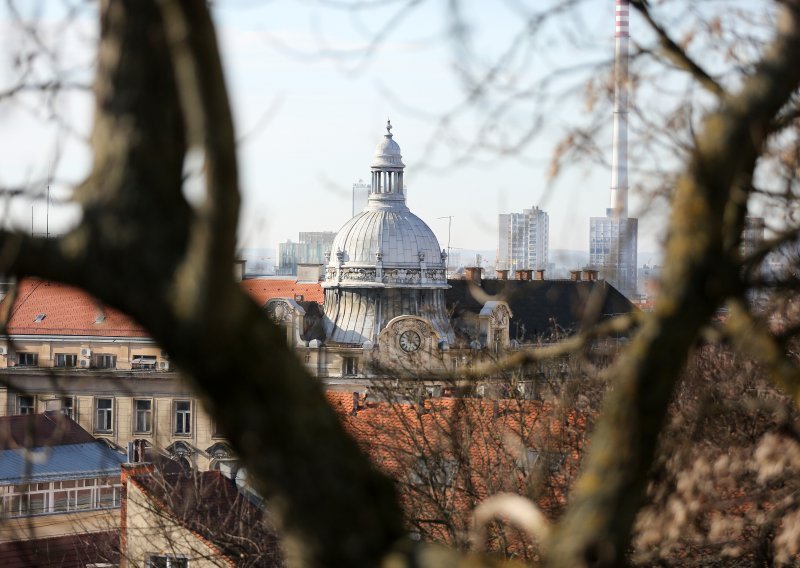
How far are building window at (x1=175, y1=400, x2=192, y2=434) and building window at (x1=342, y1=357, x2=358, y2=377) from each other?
26.5 feet

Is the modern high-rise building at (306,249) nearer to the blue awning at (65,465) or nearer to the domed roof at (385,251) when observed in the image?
the domed roof at (385,251)

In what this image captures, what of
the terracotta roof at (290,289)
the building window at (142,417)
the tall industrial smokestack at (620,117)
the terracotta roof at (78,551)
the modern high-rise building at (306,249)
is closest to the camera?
the tall industrial smokestack at (620,117)

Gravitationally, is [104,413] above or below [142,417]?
above

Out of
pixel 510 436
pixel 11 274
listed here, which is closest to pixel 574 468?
pixel 510 436

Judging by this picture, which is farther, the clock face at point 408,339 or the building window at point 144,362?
the clock face at point 408,339

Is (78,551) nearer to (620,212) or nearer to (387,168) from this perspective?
(620,212)

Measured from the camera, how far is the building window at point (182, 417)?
1850 inches

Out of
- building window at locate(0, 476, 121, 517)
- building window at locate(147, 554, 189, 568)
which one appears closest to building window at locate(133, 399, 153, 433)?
building window at locate(0, 476, 121, 517)

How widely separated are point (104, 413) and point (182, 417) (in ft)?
9.42

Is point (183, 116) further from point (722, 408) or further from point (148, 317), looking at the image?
point (722, 408)

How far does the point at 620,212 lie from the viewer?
5918mm

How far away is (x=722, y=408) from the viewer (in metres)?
6.44

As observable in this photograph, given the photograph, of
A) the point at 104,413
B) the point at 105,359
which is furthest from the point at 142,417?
the point at 105,359

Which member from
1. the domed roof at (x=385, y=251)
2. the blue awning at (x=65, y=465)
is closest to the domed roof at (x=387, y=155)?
the domed roof at (x=385, y=251)
